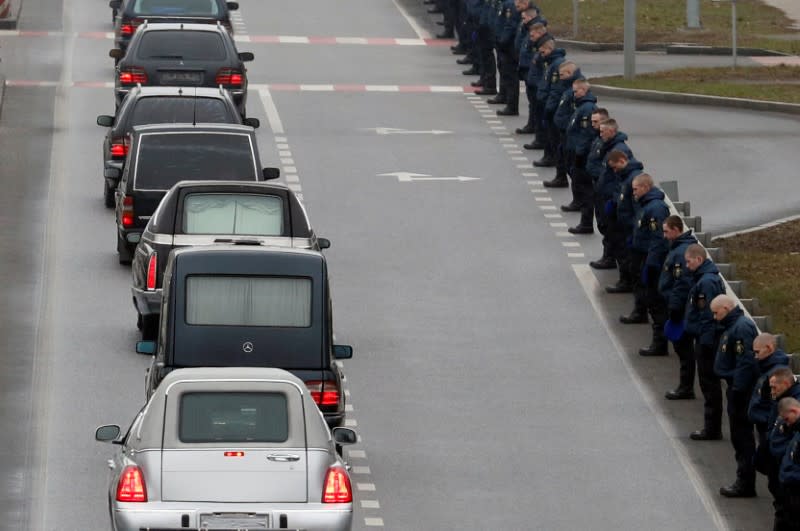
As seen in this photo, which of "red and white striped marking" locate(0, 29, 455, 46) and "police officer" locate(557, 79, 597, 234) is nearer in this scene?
"police officer" locate(557, 79, 597, 234)

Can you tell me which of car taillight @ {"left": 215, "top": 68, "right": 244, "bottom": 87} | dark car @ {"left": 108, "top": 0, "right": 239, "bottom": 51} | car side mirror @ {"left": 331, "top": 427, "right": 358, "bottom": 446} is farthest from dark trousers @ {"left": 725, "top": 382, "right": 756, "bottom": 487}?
dark car @ {"left": 108, "top": 0, "right": 239, "bottom": 51}

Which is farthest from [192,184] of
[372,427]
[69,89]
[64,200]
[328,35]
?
[328,35]

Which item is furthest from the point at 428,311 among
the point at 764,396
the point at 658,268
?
the point at 764,396

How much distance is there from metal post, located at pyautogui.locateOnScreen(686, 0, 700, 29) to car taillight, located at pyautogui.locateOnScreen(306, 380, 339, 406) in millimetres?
31705

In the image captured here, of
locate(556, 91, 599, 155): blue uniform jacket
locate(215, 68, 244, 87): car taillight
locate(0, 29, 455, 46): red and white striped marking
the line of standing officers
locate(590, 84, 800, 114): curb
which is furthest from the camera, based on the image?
locate(0, 29, 455, 46): red and white striped marking

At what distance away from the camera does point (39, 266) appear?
1109 inches

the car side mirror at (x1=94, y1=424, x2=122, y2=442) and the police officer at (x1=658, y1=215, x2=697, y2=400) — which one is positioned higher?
the car side mirror at (x1=94, y1=424, x2=122, y2=442)

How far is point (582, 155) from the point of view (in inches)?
1201

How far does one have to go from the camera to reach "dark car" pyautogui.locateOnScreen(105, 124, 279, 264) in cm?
2733

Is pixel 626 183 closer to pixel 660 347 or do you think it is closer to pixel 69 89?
pixel 660 347

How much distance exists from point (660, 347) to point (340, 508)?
884cm

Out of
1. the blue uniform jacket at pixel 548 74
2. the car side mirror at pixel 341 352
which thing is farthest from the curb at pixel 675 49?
the car side mirror at pixel 341 352

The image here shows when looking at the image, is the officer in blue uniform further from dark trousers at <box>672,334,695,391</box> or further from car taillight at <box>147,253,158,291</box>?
car taillight at <box>147,253,158,291</box>

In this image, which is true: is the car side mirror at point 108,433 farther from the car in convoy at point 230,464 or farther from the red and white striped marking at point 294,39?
the red and white striped marking at point 294,39
